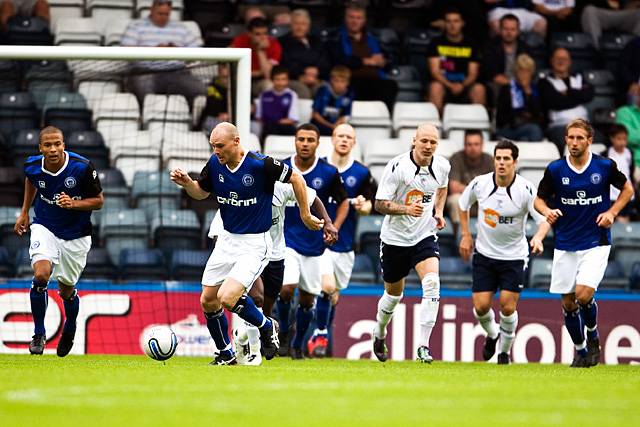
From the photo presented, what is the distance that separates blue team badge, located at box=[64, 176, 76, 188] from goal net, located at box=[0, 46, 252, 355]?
1.97 m

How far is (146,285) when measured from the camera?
54.0 feet

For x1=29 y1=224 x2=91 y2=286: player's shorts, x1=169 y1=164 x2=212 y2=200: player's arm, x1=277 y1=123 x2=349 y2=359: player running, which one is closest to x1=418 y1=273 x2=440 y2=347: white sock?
x1=277 y1=123 x2=349 y2=359: player running

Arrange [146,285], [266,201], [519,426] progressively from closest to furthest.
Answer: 1. [519,426]
2. [266,201]
3. [146,285]

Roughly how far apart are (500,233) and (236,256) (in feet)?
11.7

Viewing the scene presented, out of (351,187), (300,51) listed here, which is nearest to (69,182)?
(351,187)

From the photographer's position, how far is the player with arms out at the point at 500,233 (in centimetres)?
1429

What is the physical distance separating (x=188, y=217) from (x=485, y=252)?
189 inches

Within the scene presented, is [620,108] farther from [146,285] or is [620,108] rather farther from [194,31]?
[146,285]

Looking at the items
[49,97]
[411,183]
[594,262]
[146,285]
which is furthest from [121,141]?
[594,262]

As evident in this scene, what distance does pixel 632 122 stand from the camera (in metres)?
20.3

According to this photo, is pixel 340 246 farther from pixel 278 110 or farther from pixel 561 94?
pixel 561 94

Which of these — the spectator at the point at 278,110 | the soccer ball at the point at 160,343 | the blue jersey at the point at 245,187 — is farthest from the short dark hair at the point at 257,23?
the soccer ball at the point at 160,343

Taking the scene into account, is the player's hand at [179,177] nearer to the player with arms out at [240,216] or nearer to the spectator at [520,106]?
the player with arms out at [240,216]

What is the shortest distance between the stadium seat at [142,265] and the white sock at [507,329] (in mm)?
4579
